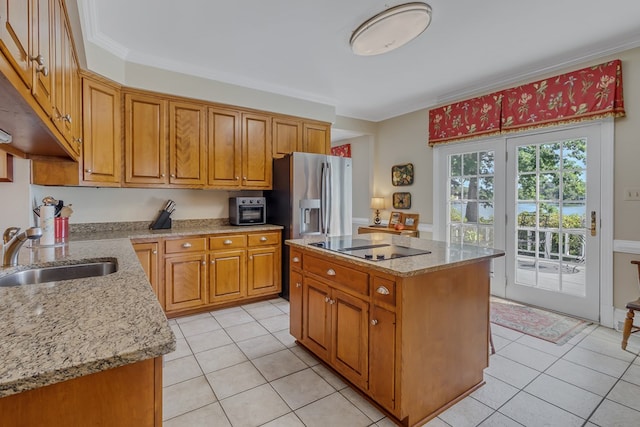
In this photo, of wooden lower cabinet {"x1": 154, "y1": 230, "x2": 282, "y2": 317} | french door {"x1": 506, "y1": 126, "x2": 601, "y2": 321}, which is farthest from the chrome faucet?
french door {"x1": 506, "y1": 126, "x2": 601, "y2": 321}

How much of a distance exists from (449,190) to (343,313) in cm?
296

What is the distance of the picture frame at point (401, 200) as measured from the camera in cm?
477

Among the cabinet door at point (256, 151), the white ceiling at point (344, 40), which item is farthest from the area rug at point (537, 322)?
the cabinet door at point (256, 151)

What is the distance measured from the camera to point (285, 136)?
399 cm

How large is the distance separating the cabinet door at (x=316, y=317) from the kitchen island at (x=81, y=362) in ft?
4.17

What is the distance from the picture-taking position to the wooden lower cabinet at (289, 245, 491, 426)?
5.29ft

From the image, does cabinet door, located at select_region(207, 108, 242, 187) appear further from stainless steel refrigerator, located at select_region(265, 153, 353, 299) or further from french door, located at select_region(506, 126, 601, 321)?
french door, located at select_region(506, 126, 601, 321)

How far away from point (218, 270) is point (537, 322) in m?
3.26

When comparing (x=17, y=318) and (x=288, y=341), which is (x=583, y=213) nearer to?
(x=288, y=341)

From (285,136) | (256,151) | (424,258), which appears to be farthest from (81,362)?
(285,136)

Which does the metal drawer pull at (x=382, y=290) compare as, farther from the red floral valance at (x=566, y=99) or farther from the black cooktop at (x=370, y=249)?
the red floral valance at (x=566, y=99)

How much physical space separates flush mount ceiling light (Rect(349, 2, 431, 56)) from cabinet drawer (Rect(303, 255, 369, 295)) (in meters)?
1.80

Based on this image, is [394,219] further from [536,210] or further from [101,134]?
[101,134]

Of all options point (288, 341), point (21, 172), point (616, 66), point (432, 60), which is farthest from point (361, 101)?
point (21, 172)
